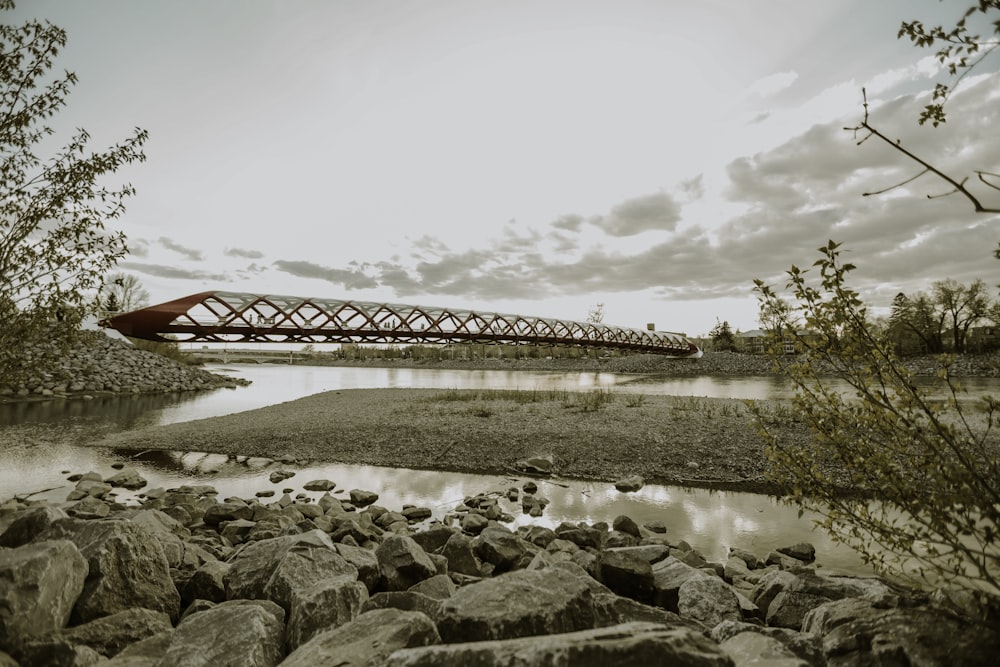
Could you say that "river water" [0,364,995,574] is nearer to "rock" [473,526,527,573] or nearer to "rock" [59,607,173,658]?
"rock" [473,526,527,573]

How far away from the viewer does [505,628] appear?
11.1 ft

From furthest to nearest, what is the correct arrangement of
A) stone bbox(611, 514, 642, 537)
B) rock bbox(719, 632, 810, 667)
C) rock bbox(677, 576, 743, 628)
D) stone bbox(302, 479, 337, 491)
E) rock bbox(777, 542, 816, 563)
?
stone bbox(302, 479, 337, 491) < stone bbox(611, 514, 642, 537) < rock bbox(777, 542, 816, 563) < rock bbox(677, 576, 743, 628) < rock bbox(719, 632, 810, 667)

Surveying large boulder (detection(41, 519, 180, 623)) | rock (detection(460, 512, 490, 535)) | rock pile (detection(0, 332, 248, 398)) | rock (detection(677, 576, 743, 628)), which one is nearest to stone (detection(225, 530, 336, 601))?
large boulder (detection(41, 519, 180, 623))

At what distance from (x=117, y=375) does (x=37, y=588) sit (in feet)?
153

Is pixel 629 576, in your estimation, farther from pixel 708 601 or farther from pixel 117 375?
pixel 117 375

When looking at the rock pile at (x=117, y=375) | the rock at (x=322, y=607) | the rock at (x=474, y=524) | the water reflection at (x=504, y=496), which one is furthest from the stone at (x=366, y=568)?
the rock pile at (x=117, y=375)

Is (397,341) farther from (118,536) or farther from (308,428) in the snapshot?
(118,536)

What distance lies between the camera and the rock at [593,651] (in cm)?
243

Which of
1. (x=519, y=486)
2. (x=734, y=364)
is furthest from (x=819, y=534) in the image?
(x=734, y=364)

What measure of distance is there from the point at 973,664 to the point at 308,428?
67.4 ft

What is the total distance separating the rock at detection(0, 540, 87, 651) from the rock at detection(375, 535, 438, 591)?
312 centimetres

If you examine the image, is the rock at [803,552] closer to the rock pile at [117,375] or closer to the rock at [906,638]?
the rock at [906,638]

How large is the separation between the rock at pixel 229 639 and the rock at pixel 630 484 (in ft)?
31.2

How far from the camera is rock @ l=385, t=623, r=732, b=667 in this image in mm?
2430
